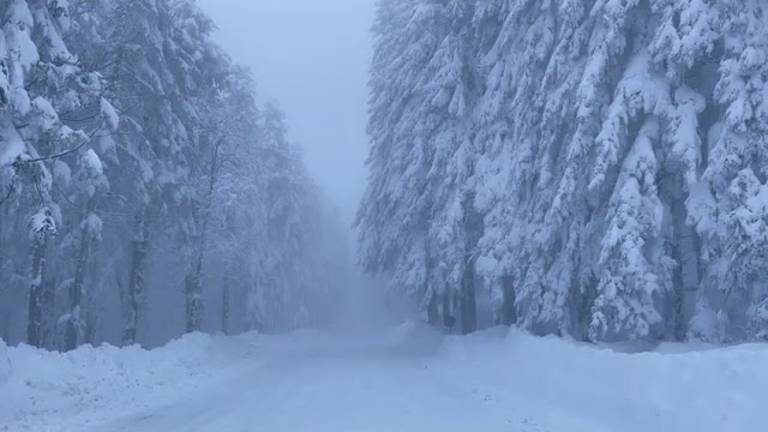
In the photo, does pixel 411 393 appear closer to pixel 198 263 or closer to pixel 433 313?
pixel 198 263

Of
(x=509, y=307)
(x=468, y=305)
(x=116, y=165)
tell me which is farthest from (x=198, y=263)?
(x=509, y=307)

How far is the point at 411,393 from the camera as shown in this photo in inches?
597

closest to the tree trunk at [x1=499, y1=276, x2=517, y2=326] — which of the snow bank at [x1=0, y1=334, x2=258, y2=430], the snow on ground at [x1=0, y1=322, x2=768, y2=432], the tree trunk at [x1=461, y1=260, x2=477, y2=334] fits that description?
the snow on ground at [x1=0, y1=322, x2=768, y2=432]

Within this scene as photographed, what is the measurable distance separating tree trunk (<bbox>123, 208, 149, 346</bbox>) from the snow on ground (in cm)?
471

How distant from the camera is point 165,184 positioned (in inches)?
1041

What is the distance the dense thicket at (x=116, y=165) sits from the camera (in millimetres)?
13242

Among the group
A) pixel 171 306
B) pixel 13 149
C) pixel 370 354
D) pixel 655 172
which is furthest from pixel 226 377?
pixel 171 306

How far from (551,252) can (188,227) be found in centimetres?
1517

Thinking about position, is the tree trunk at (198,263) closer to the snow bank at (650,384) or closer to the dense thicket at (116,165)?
the dense thicket at (116,165)

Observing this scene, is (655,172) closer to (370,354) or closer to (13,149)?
(13,149)

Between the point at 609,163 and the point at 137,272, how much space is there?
16.3 metres

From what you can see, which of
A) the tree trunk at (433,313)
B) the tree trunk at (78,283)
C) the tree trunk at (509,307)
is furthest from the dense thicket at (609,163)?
the tree trunk at (78,283)

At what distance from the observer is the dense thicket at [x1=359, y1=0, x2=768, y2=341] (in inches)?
559

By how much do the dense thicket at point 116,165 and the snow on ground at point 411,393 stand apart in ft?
9.70
